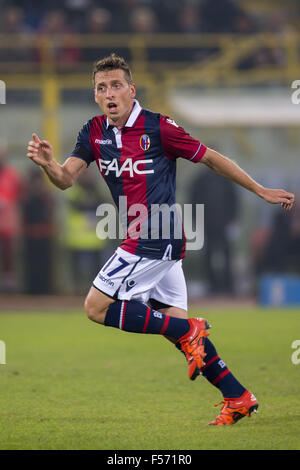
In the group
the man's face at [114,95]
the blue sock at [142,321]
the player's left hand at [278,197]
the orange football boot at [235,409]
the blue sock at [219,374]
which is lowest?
the orange football boot at [235,409]

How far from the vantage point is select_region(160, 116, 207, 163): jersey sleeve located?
554cm

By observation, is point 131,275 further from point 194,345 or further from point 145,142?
point 145,142

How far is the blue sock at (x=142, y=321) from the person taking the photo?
5.42 m

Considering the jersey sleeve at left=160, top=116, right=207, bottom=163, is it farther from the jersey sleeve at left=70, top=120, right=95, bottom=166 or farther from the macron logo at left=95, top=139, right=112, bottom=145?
the jersey sleeve at left=70, top=120, right=95, bottom=166

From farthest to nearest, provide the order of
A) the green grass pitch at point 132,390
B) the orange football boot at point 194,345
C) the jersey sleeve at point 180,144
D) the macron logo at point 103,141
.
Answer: the macron logo at point 103,141, the jersey sleeve at point 180,144, the orange football boot at point 194,345, the green grass pitch at point 132,390

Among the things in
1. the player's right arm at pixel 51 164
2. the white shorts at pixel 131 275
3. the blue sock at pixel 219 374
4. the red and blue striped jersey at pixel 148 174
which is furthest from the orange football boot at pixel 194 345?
the player's right arm at pixel 51 164

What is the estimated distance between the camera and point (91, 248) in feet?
47.7

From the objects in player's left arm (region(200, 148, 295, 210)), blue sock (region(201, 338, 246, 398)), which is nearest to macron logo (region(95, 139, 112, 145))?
player's left arm (region(200, 148, 295, 210))

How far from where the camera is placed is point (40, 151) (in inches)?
218

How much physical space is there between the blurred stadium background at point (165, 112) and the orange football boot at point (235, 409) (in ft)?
27.3

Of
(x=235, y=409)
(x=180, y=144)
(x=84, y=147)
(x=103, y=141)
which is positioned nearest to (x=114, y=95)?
(x=103, y=141)

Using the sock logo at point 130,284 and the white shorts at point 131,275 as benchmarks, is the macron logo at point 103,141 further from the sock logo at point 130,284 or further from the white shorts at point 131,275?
the sock logo at point 130,284

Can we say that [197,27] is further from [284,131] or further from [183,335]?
[183,335]

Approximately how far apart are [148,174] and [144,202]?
19 centimetres
